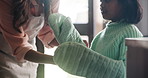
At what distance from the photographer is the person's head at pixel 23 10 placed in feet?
2.84

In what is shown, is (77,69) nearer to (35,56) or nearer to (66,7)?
(35,56)

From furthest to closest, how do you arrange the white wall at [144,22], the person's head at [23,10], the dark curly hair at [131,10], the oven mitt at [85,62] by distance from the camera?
the white wall at [144,22]
the person's head at [23,10]
the dark curly hair at [131,10]
the oven mitt at [85,62]

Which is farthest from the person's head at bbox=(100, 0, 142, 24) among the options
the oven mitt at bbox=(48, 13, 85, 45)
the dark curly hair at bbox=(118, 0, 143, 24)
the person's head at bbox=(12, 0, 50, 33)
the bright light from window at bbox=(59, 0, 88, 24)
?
the bright light from window at bbox=(59, 0, 88, 24)

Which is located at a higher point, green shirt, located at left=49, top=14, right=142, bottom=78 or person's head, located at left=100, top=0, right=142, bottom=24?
person's head, located at left=100, top=0, right=142, bottom=24

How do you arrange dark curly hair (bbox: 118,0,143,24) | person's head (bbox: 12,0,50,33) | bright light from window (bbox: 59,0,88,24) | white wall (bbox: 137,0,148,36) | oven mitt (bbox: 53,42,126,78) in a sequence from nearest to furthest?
oven mitt (bbox: 53,42,126,78) < dark curly hair (bbox: 118,0,143,24) < person's head (bbox: 12,0,50,33) < white wall (bbox: 137,0,148,36) < bright light from window (bbox: 59,0,88,24)

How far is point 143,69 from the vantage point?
48 centimetres

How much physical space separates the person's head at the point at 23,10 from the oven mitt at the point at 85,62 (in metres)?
0.28

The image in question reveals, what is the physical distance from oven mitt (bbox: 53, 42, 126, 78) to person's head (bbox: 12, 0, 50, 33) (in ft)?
0.92

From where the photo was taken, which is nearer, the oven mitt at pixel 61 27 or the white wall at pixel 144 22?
the oven mitt at pixel 61 27

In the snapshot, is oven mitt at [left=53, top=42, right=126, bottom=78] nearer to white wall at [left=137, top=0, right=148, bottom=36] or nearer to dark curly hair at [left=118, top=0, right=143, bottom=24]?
dark curly hair at [left=118, top=0, right=143, bottom=24]

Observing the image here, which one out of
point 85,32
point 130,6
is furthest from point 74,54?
point 85,32

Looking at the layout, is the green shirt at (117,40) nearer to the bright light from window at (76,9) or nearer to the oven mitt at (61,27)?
the oven mitt at (61,27)

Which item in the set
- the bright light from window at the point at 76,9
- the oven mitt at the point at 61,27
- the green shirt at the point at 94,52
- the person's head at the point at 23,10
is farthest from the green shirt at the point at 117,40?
the bright light from window at the point at 76,9

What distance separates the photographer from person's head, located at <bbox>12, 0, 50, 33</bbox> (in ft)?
2.84
